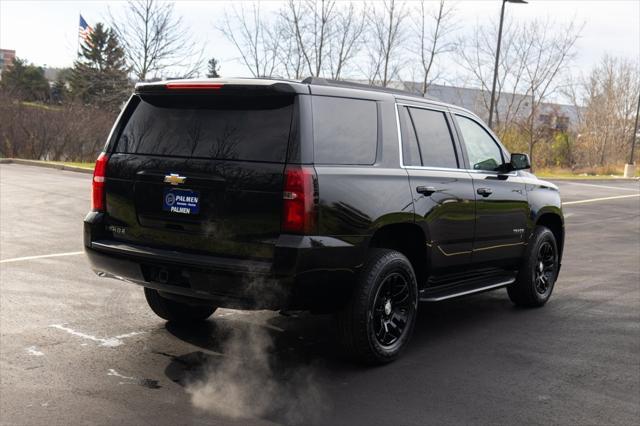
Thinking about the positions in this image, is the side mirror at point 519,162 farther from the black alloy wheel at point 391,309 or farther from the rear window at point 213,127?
the rear window at point 213,127

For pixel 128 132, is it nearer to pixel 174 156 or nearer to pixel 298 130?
pixel 174 156

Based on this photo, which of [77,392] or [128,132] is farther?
[128,132]

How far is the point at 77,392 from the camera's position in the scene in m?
4.22

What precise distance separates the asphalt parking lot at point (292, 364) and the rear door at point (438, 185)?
31.1 inches

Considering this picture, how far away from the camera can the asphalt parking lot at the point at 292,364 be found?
13.4 feet

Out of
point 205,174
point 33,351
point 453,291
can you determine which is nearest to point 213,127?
point 205,174

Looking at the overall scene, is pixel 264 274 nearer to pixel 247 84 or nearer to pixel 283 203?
pixel 283 203

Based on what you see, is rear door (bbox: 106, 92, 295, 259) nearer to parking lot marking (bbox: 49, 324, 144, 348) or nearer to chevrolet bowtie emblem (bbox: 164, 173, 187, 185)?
chevrolet bowtie emblem (bbox: 164, 173, 187, 185)

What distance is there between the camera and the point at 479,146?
6.40 metres

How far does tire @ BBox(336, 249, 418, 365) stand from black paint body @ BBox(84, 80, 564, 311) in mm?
128

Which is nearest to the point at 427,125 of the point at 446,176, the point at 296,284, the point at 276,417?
the point at 446,176

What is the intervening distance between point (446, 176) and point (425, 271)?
80 centimetres

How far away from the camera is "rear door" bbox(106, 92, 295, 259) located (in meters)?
4.37

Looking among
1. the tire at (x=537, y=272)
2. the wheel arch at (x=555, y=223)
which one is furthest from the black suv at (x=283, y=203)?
the wheel arch at (x=555, y=223)
